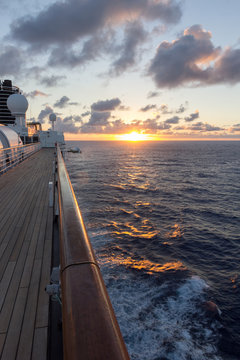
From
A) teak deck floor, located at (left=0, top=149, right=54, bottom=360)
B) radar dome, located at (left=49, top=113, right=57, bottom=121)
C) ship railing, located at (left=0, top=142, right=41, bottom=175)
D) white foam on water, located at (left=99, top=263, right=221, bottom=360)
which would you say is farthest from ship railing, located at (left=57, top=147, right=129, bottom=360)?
radar dome, located at (left=49, top=113, right=57, bottom=121)

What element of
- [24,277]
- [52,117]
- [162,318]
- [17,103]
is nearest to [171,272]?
[162,318]

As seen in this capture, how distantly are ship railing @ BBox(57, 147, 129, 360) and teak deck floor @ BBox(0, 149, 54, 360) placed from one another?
75.6 inches

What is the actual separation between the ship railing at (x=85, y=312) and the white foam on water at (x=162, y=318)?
18.7 ft

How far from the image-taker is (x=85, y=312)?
95 centimetres

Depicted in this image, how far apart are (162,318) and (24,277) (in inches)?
191

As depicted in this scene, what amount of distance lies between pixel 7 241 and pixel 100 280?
477cm

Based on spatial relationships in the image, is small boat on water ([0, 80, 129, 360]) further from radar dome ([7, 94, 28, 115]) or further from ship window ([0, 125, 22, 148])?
radar dome ([7, 94, 28, 115])

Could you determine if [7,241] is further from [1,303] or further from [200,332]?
[200,332]

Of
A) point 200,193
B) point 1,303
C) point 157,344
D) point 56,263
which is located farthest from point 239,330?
point 200,193

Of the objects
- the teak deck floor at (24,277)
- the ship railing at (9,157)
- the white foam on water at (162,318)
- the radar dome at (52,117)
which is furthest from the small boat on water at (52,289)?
the radar dome at (52,117)

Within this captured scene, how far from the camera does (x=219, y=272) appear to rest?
9250mm

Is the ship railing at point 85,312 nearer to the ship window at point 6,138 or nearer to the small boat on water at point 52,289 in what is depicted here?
the small boat on water at point 52,289

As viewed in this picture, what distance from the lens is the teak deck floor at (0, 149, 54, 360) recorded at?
8.59 ft

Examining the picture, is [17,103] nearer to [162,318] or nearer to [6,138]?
[6,138]
